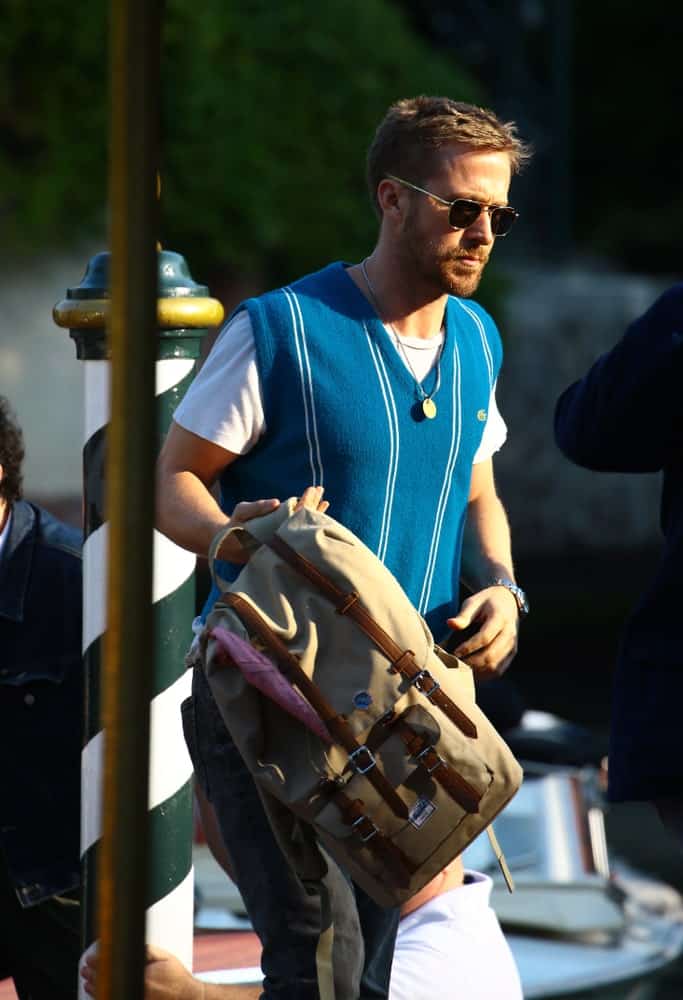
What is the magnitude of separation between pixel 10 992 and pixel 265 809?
4.40ft

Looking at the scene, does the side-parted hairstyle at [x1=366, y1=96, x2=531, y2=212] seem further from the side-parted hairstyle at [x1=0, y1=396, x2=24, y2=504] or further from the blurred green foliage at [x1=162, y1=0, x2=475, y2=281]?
the blurred green foliage at [x1=162, y1=0, x2=475, y2=281]

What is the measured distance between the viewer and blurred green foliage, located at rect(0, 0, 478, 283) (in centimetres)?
1091

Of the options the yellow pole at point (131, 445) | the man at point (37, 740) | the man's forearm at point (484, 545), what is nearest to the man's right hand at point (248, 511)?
the man's forearm at point (484, 545)

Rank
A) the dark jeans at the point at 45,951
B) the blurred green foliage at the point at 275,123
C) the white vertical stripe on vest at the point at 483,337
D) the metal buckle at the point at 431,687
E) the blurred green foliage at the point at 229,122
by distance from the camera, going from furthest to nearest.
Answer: the blurred green foliage at the point at 275,123, the blurred green foliage at the point at 229,122, the dark jeans at the point at 45,951, the white vertical stripe on vest at the point at 483,337, the metal buckle at the point at 431,687

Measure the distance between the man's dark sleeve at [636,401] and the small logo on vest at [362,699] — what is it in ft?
1.54

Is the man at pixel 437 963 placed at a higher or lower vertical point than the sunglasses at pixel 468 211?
lower

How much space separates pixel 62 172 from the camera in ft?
36.2

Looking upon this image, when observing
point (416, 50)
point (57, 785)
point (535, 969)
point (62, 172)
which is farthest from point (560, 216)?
point (57, 785)

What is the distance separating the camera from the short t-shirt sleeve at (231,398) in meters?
2.84

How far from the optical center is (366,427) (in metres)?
2.86

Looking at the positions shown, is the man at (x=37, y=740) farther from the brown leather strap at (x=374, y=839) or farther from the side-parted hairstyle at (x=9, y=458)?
the brown leather strap at (x=374, y=839)

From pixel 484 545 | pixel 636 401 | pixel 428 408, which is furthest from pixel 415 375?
pixel 636 401

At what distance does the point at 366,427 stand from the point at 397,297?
0.26 m

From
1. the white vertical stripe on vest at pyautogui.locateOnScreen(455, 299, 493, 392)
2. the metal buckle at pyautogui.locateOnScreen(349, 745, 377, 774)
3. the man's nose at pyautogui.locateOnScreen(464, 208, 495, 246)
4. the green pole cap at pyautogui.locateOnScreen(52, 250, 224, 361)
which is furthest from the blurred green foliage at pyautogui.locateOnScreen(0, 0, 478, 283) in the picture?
the metal buckle at pyautogui.locateOnScreen(349, 745, 377, 774)
